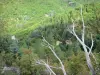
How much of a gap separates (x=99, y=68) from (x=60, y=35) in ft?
395

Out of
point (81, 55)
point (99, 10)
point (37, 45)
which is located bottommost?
point (37, 45)

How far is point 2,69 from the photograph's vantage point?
2231 inches

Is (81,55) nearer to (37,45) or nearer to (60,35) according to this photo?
(37,45)

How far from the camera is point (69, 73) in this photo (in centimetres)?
→ 4862

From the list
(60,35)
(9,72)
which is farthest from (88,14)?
(9,72)

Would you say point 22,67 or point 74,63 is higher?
point 74,63

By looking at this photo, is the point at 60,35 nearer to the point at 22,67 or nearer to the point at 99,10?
the point at 22,67

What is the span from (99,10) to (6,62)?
1176 inches

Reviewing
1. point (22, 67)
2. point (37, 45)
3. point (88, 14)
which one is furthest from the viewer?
point (88, 14)

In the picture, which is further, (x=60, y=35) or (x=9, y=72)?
(x=60, y=35)

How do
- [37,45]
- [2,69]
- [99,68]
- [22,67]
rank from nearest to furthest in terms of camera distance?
[99,68] < [2,69] < [22,67] < [37,45]

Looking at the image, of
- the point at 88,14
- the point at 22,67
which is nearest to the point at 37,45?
the point at 22,67

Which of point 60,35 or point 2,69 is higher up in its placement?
point 2,69

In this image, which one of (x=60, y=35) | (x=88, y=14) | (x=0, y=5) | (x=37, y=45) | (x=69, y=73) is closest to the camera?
(x=0, y=5)
